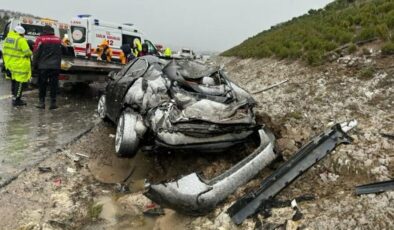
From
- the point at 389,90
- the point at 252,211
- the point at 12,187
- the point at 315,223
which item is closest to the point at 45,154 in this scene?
the point at 12,187

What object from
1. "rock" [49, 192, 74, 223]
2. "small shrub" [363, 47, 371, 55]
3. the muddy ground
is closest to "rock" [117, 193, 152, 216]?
the muddy ground

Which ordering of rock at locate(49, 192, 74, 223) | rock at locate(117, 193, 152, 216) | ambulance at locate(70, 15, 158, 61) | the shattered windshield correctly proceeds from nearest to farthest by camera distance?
rock at locate(49, 192, 74, 223) < rock at locate(117, 193, 152, 216) < the shattered windshield < ambulance at locate(70, 15, 158, 61)

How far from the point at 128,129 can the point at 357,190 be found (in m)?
2.86

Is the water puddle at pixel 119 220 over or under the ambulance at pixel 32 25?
under

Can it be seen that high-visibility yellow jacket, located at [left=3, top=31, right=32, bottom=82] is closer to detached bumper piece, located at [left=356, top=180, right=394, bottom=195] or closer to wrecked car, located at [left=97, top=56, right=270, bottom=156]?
wrecked car, located at [left=97, top=56, right=270, bottom=156]

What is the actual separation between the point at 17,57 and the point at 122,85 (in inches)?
157

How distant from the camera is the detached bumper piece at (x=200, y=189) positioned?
4191mm

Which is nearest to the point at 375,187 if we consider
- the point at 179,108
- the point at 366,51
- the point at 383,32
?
the point at 179,108

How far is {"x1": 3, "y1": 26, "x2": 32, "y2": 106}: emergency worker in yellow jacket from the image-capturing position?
9.25 meters

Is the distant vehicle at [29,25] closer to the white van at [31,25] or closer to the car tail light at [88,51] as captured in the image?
the white van at [31,25]

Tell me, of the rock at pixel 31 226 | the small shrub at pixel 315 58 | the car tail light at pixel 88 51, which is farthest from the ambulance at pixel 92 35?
the rock at pixel 31 226

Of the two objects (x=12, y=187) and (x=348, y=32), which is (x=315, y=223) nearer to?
(x=12, y=187)

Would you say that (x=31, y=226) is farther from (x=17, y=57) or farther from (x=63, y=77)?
(x=63, y=77)

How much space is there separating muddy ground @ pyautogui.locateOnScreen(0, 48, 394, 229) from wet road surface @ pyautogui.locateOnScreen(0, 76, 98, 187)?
0.28m
